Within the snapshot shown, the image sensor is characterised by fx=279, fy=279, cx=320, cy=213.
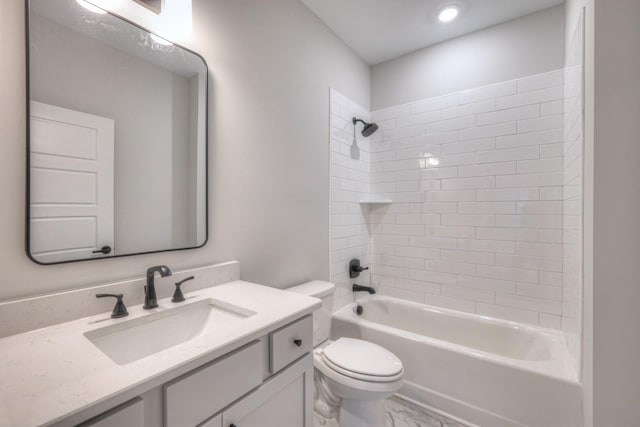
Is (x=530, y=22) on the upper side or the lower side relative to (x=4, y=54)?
upper

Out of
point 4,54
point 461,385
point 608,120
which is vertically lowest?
point 461,385

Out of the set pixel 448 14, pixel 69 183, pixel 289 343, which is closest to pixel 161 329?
pixel 289 343

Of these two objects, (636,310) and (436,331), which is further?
(436,331)

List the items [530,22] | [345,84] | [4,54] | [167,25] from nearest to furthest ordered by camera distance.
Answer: [4,54], [167,25], [530,22], [345,84]

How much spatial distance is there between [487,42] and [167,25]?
224 cm

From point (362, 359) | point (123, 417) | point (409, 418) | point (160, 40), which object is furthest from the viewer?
point (409, 418)

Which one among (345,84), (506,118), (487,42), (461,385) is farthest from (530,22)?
(461,385)

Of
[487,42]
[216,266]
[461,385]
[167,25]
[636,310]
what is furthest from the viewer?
[487,42]

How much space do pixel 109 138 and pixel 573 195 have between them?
2.27 m

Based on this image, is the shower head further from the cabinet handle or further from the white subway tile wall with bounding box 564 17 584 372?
the cabinet handle

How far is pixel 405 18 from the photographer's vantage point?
6.68ft

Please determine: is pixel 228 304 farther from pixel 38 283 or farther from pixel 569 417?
pixel 569 417

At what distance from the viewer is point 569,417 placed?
140cm

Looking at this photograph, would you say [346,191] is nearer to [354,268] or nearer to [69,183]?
[354,268]
